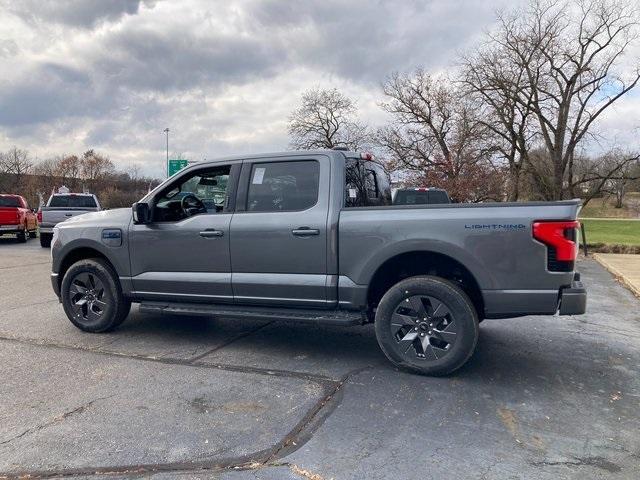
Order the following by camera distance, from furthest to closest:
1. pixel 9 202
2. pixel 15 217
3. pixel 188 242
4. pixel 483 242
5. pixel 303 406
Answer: pixel 9 202, pixel 15 217, pixel 188 242, pixel 483 242, pixel 303 406

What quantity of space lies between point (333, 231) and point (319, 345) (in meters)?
1.48

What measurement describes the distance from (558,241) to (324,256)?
1955mm

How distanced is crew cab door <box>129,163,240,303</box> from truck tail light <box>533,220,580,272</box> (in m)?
2.86

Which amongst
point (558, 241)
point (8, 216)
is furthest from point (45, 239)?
point (558, 241)

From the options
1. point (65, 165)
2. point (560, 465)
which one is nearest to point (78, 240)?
point (560, 465)

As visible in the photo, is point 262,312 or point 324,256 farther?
point 262,312

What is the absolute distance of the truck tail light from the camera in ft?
13.1

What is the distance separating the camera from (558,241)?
399 cm

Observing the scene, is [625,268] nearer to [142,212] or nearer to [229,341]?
[229,341]

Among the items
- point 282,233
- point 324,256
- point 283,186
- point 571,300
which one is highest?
point 283,186

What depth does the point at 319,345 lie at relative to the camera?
5441 mm

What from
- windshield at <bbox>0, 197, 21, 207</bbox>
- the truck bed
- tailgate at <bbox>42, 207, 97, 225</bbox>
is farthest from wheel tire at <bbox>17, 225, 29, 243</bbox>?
the truck bed

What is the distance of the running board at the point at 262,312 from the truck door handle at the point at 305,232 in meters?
0.74

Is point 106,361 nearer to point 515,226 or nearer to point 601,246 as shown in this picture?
point 515,226
